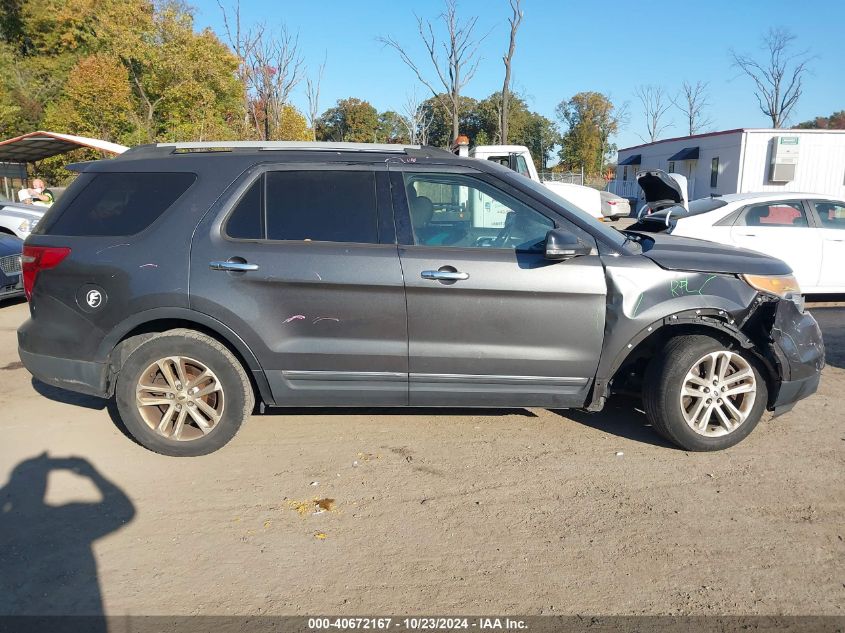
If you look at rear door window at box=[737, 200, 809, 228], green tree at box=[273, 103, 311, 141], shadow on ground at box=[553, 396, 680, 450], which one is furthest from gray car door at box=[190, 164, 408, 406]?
green tree at box=[273, 103, 311, 141]

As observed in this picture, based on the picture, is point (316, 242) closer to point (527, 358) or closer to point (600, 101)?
point (527, 358)

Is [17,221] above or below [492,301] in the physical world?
above

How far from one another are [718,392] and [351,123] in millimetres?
Answer: 49412

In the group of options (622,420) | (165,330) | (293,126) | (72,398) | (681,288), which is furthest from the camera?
(293,126)

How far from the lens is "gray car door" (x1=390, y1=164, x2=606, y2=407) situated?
3.93 m

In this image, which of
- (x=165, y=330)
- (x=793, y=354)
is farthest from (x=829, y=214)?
(x=165, y=330)

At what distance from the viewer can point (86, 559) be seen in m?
3.11

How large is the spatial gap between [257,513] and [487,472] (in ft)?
4.49

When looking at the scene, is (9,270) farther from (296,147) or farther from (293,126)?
(293,126)

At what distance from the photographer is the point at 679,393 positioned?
13.2 feet

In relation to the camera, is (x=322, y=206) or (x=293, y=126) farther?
(x=293, y=126)

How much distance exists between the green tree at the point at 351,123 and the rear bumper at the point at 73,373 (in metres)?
46.3

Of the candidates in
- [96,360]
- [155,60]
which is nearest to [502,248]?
[96,360]

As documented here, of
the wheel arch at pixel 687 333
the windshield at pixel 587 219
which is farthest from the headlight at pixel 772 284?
the windshield at pixel 587 219
